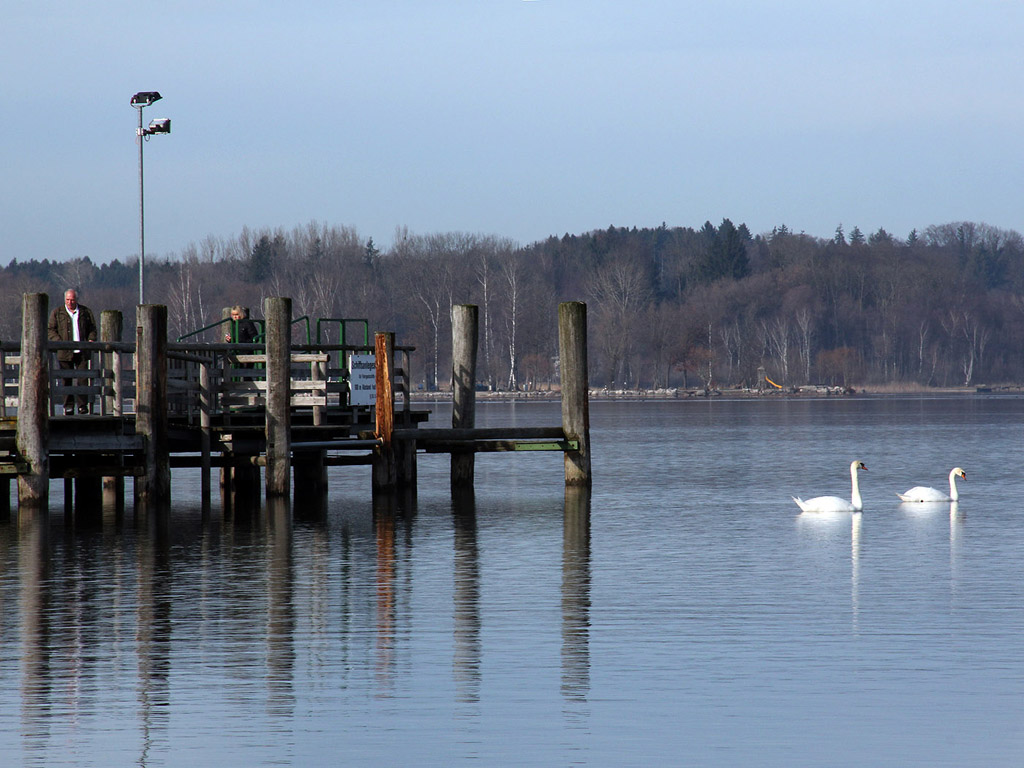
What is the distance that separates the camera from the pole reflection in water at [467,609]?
10.3m

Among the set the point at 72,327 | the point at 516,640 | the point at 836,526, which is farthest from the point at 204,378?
the point at 516,640

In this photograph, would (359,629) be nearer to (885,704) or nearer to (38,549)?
(885,704)

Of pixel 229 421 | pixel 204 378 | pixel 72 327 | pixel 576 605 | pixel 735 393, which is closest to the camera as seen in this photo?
pixel 576 605

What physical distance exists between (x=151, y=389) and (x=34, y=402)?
1667mm

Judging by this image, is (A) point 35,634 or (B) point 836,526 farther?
(B) point 836,526

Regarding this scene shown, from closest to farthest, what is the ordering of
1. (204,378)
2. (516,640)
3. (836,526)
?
1. (516,640)
2. (836,526)
3. (204,378)

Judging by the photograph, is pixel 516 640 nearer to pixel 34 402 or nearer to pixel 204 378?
pixel 34 402

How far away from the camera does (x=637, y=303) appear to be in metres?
141

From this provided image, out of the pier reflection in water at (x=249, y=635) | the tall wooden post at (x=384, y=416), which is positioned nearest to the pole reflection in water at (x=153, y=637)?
the pier reflection in water at (x=249, y=635)

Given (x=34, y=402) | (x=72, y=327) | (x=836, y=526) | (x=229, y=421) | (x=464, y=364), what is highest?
(x=72, y=327)

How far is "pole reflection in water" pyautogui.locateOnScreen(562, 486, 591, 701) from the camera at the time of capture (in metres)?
10.3

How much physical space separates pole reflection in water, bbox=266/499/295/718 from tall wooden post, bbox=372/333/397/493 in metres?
3.63

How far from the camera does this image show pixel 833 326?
14462 cm

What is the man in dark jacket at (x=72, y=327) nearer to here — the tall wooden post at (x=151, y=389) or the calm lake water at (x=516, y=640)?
the tall wooden post at (x=151, y=389)
